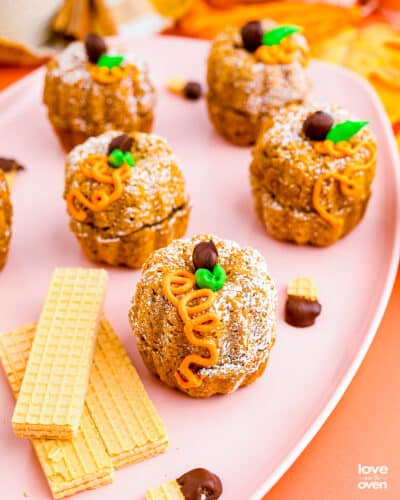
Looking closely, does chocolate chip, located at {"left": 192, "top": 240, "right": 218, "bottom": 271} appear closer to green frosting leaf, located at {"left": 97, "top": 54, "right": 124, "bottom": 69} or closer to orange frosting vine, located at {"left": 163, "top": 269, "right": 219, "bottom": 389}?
orange frosting vine, located at {"left": 163, "top": 269, "right": 219, "bottom": 389}

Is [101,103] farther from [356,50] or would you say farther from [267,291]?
[356,50]

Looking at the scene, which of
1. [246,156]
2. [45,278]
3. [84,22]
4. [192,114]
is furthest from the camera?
[84,22]

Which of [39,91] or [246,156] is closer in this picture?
[246,156]

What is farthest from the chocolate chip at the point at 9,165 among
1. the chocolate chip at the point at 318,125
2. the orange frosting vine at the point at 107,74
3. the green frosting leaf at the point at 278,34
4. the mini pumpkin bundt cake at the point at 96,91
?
the chocolate chip at the point at 318,125

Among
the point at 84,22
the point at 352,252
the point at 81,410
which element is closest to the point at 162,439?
the point at 81,410

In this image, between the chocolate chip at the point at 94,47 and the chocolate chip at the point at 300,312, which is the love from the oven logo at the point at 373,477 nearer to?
the chocolate chip at the point at 300,312
